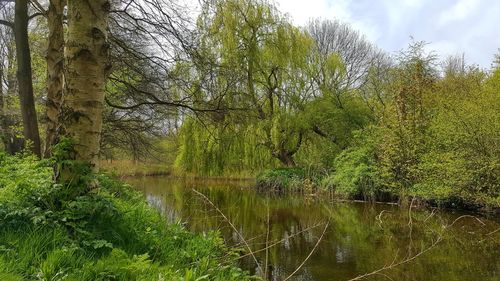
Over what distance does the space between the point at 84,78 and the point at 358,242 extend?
6099mm

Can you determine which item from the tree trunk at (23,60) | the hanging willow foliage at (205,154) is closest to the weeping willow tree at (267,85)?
the hanging willow foliage at (205,154)

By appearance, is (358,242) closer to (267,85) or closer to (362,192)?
(362,192)

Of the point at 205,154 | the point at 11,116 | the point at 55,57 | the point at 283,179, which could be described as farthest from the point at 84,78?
the point at 283,179

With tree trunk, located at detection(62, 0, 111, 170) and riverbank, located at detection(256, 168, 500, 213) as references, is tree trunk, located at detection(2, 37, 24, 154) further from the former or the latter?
tree trunk, located at detection(62, 0, 111, 170)

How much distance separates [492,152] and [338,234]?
5.10 m

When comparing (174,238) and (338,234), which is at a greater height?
(174,238)

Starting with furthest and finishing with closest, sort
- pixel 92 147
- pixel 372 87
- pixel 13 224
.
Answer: pixel 372 87, pixel 92 147, pixel 13 224

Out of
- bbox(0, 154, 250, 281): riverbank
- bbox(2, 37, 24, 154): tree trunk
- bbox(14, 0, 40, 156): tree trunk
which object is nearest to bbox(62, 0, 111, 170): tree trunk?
bbox(0, 154, 250, 281): riverbank

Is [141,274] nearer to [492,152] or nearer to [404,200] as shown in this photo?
[492,152]

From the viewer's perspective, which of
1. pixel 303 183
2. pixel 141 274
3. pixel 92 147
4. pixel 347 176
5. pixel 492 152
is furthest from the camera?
pixel 303 183

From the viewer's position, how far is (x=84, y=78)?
3559 mm

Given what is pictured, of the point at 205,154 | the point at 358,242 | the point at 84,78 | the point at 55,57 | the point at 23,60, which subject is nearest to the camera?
the point at 84,78

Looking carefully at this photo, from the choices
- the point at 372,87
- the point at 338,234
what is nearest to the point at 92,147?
the point at 338,234

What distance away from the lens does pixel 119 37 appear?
698 centimetres
